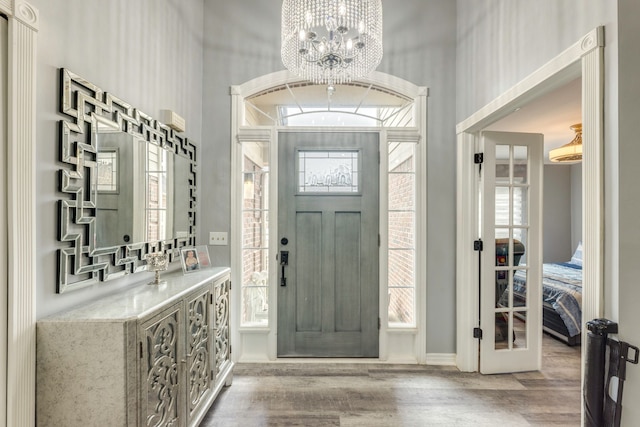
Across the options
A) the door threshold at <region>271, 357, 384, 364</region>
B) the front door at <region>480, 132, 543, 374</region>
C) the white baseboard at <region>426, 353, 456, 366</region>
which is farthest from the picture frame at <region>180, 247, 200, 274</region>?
the front door at <region>480, 132, 543, 374</region>

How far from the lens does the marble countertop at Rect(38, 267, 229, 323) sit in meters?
1.25

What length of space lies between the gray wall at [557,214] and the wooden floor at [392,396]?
403 cm

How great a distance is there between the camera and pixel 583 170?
4.77 feet

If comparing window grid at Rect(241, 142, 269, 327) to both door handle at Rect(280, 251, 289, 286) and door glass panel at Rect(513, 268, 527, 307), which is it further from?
door glass panel at Rect(513, 268, 527, 307)

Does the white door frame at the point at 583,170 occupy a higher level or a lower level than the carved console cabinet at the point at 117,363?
higher

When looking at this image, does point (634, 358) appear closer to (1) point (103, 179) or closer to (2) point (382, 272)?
(2) point (382, 272)

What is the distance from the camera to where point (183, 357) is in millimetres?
1662

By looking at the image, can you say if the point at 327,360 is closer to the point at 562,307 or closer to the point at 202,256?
the point at 202,256

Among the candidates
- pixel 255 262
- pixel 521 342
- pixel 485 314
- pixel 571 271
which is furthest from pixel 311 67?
pixel 571 271

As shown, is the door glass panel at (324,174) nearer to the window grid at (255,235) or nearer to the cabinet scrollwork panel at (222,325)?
the window grid at (255,235)

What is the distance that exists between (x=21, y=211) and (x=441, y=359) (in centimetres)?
312

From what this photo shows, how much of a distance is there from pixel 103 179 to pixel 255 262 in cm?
162

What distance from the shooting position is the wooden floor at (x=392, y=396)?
205cm

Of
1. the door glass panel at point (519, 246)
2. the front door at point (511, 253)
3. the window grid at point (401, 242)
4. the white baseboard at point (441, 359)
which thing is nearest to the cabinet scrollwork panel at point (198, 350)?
the window grid at point (401, 242)
